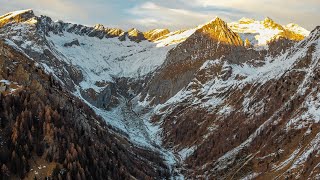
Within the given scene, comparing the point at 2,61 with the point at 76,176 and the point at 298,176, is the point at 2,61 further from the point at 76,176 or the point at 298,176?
the point at 298,176

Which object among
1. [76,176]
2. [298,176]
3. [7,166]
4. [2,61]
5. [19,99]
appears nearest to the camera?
[7,166]

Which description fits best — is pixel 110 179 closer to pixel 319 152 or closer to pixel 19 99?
pixel 19 99

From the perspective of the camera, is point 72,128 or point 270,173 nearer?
point 72,128

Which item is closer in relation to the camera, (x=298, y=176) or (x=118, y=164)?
(x=298, y=176)

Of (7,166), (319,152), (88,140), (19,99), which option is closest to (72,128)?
(88,140)

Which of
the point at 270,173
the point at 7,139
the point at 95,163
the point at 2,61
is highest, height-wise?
the point at 2,61

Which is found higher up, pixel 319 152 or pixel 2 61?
pixel 2 61

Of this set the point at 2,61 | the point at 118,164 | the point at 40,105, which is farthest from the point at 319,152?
the point at 2,61

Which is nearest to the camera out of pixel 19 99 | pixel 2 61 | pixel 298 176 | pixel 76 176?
pixel 76 176

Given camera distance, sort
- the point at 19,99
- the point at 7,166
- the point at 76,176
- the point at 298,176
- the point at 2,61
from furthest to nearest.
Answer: the point at 2,61, the point at 298,176, the point at 19,99, the point at 76,176, the point at 7,166
